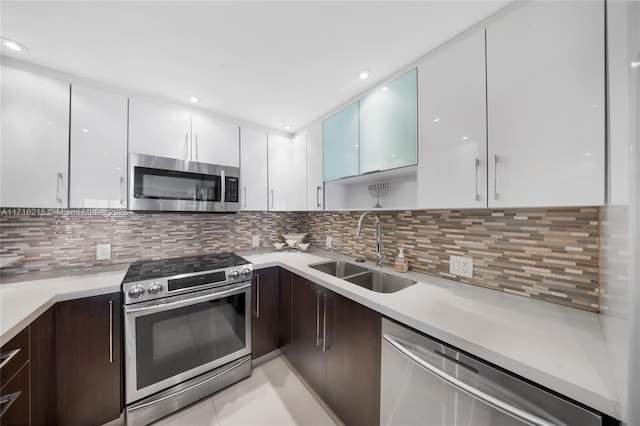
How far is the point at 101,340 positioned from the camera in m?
1.27

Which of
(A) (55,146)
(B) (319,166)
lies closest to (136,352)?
(A) (55,146)

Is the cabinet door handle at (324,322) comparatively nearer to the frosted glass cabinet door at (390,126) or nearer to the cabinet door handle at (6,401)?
the frosted glass cabinet door at (390,126)

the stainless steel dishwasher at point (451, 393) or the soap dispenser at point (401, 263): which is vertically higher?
the soap dispenser at point (401, 263)

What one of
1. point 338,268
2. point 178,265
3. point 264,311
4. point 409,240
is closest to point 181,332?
point 178,265

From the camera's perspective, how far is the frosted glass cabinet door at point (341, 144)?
1671 mm

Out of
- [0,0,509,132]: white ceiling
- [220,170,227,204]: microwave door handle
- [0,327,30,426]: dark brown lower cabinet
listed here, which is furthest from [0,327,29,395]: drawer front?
[0,0,509,132]: white ceiling

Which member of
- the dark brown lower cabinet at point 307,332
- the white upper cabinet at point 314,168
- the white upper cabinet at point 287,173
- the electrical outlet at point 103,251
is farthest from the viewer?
the white upper cabinet at point 287,173

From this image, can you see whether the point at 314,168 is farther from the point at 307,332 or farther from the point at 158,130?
the point at 307,332

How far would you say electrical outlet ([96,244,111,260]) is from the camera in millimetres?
1691

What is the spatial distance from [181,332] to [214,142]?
1.53 meters

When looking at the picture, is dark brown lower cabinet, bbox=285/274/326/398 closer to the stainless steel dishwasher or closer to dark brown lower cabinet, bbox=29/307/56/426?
the stainless steel dishwasher

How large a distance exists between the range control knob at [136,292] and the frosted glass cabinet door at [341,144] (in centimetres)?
153

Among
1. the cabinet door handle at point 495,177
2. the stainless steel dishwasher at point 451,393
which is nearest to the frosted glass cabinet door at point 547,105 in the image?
the cabinet door handle at point 495,177

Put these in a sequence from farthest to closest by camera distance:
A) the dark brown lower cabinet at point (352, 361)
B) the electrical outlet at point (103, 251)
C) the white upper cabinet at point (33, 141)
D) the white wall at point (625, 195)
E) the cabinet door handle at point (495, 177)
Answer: the electrical outlet at point (103, 251) → the white upper cabinet at point (33, 141) → the dark brown lower cabinet at point (352, 361) → the cabinet door handle at point (495, 177) → the white wall at point (625, 195)
